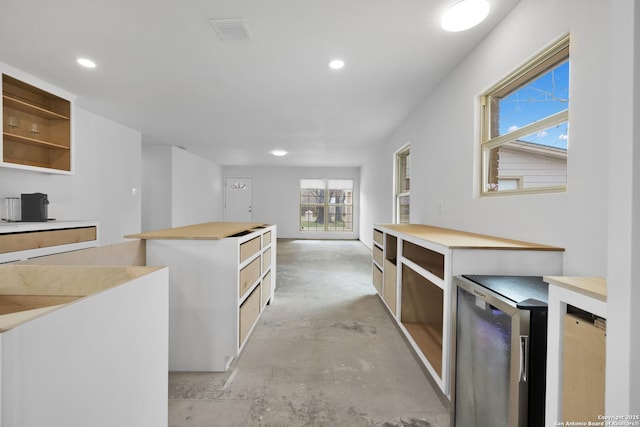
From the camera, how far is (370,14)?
7.11 feet

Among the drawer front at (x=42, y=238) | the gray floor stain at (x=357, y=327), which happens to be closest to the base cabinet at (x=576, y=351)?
the gray floor stain at (x=357, y=327)

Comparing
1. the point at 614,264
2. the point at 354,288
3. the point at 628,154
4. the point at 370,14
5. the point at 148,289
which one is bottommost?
the point at 354,288

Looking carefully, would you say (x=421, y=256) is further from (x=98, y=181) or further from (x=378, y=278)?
(x=98, y=181)

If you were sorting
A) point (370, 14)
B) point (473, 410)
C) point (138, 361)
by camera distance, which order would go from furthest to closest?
point (370, 14)
point (473, 410)
point (138, 361)

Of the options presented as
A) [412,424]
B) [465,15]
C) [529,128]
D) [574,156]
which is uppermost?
[465,15]

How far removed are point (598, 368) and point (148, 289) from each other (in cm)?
133

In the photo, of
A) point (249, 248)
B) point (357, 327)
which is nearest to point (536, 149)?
point (357, 327)

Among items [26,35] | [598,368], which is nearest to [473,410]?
[598,368]

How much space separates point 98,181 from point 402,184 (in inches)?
200

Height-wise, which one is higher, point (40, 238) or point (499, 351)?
point (40, 238)

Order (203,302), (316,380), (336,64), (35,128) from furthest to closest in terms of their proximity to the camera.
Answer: (35,128) < (336,64) < (203,302) < (316,380)

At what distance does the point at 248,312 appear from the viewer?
94.4 inches

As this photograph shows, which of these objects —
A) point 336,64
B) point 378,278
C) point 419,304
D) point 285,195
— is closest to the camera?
point 419,304

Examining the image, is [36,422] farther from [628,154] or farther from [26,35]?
[26,35]
